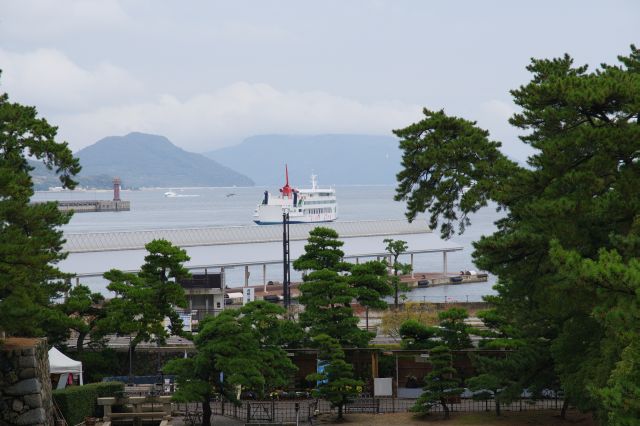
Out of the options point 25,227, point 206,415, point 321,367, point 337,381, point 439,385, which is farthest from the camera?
point 321,367

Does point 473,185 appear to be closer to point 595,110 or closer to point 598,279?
point 595,110

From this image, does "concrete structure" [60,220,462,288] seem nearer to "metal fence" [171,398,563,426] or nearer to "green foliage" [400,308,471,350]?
"metal fence" [171,398,563,426]

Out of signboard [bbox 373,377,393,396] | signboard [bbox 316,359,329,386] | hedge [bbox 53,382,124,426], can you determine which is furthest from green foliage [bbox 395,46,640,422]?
hedge [bbox 53,382,124,426]

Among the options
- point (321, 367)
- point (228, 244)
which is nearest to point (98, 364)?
point (321, 367)

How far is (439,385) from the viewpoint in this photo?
22594 millimetres

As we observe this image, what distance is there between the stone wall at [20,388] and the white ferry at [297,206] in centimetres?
8970

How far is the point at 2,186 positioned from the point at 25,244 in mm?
1122

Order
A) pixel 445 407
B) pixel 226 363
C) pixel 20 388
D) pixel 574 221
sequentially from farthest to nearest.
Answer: pixel 445 407
pixel 226 363
pixel 20 388
pixel 574 221

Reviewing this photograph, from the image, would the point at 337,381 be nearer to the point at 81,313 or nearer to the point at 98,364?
the point at 98,364

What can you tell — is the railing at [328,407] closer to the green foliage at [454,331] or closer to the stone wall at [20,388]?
the green foliage at [454,331]

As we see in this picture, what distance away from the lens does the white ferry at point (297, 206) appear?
10956 cm

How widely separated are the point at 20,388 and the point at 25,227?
440cm

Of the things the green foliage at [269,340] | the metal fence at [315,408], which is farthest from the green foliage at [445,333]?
the green foliage at [269,340]

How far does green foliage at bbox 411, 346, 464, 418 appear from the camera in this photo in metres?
22.6
